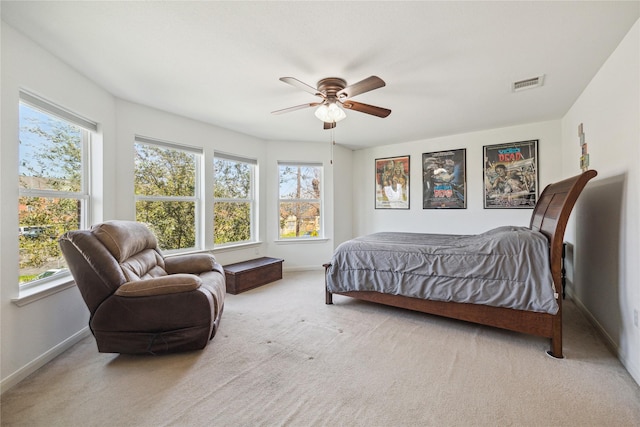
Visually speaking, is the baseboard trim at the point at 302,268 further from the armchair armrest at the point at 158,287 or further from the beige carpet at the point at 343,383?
the armchair armrest at the point at 158,287

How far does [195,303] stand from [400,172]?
423cm

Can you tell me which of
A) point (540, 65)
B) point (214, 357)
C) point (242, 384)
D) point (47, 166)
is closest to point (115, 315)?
point (214, 357)

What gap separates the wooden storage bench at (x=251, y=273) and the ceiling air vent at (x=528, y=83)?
12.4ft

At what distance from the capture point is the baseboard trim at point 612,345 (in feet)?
5.96

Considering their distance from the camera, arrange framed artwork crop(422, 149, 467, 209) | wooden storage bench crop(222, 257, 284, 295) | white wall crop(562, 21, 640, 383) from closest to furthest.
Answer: white wall crop(562, 21, 640, 383) < wooden storage bench crop(222, 257, 284, 295) < framed artwork crop(422, 149, 467, 209)

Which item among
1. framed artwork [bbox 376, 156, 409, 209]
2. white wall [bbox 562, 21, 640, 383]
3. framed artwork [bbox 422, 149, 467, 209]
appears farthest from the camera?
framed artwork [bbox 376, 156, 409, 209]

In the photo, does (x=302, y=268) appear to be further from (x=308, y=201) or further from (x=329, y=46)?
(x=329, y=46)

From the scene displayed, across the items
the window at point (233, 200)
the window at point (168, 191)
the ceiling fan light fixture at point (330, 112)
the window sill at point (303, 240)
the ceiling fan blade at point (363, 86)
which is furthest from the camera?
the window sill at point (303, 240)

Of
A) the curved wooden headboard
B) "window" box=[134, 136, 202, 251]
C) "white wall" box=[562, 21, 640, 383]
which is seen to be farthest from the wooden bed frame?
"window" box=[134, 136, 202, 251]

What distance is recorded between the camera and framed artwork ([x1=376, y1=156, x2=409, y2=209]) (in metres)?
5.14

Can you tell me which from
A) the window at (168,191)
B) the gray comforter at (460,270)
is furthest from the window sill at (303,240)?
the gray comforter at (460,270)

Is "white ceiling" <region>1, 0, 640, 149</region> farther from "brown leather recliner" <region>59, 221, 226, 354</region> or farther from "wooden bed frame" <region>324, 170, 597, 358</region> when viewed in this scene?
"brown leather recliner" <region>59, 221, 226, 354</region>

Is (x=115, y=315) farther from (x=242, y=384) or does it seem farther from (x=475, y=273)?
(x=475, y=273)

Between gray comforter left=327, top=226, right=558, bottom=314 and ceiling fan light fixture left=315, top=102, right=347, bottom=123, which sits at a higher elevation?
ceiling fan light fixture left=315, top=102, right=347, bottom=123
